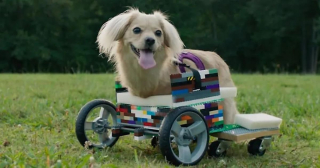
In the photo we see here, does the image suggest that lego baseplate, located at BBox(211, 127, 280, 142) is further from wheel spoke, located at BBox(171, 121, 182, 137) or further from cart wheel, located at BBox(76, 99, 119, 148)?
cart wheel, located at BBox(76, 99, 119, 148)

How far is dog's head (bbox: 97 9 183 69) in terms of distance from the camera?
132 inches

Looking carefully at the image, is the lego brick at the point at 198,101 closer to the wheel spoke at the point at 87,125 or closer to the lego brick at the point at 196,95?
the lego brick at the point at 196,95

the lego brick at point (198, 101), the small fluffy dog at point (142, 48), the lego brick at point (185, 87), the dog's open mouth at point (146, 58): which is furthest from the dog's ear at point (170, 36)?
the lego brick at point (198, 101)

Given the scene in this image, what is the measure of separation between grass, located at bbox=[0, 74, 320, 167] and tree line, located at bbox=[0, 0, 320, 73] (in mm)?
20846

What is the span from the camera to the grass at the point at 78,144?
3.17 meters

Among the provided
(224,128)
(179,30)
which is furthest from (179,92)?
(179,30)

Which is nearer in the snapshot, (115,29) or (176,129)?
(176,129)

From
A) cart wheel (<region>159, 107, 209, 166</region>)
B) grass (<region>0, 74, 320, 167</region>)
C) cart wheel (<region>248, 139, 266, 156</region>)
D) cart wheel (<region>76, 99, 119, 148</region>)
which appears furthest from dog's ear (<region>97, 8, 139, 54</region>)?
cart wheel (<region>248, 139, 266, 156</region>)

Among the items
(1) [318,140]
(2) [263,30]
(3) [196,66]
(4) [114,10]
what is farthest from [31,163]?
(2) [263,30]

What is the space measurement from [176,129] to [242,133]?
0.60 m

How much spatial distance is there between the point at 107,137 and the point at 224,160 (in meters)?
1.04

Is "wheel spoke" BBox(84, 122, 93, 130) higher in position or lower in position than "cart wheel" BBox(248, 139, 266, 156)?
higher

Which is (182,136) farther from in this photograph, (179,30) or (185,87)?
(179,30)

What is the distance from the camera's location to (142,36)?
335cm
